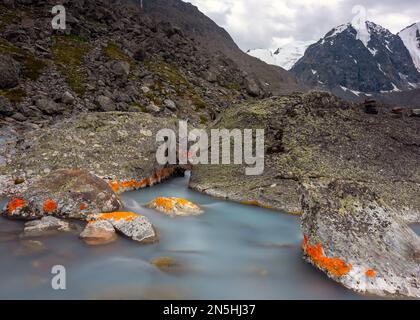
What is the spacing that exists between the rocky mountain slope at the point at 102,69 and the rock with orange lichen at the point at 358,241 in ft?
102

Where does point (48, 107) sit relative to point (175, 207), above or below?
above

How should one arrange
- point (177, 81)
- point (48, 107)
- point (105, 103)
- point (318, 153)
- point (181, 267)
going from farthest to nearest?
point (177, 81) < point (105, 103) < point (48, 107) < point (318, 153) < point (181, 267)

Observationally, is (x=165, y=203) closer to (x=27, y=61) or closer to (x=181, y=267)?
(x=181, y=267)

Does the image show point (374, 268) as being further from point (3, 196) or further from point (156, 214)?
point (3, 196)

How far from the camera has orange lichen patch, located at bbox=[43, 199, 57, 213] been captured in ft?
36.5

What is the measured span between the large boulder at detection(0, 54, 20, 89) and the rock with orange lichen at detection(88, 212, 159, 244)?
3771 centimetres

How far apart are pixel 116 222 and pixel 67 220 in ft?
6.69

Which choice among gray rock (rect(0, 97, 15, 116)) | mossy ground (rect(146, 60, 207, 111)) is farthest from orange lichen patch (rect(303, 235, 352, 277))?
mossy ground (rect(146, 60, 207, 111))

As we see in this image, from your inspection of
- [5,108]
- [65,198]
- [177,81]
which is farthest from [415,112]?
[177,81]

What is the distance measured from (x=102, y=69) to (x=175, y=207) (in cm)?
4789

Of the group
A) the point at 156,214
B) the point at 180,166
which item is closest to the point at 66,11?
the point at 180,166

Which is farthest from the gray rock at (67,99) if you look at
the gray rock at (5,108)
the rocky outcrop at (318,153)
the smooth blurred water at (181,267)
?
the smooth blurred water at (181,267)

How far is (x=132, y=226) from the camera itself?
32.5 ft

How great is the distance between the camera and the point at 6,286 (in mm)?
7230
